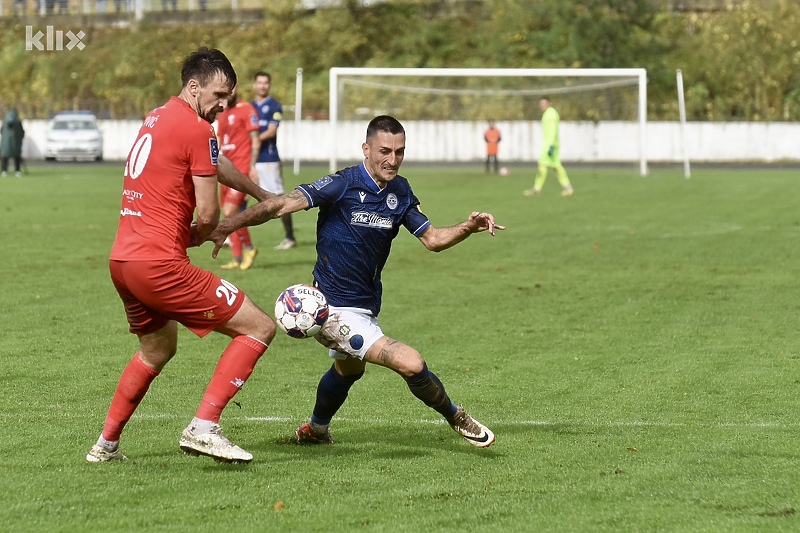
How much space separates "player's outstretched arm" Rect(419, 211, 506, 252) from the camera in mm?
6199

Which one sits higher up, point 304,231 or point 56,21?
point 56,21

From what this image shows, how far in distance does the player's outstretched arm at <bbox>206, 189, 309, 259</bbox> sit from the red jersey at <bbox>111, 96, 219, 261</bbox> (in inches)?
8.9

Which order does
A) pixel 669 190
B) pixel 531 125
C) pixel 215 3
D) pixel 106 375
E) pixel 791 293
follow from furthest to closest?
pixel 215 3 → pixel 531 125 → pixel 669 190 → pixel 791 293 → pixel 106 375

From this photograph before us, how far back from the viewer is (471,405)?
765cm

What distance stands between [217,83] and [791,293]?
8528 mm

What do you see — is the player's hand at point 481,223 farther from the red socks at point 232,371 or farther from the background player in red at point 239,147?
the background player in red at point 239,147

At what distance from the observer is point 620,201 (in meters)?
26.2

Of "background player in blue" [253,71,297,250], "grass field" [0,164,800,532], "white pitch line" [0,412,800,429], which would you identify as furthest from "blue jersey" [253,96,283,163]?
"white pitch line" [0,412,800,429]

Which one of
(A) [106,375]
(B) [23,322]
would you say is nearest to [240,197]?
(B) [23,322]

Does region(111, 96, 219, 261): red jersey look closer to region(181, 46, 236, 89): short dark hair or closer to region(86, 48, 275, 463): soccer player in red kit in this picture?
region(86, 48, 275, 463): soccer player in red kit

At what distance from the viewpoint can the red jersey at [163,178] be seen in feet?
18.6

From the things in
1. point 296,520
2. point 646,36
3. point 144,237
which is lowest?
point 296,520

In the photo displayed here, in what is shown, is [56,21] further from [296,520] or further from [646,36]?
[296,520]

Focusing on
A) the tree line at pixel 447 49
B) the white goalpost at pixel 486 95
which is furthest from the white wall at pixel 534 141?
the tree line at pixel 447 49
